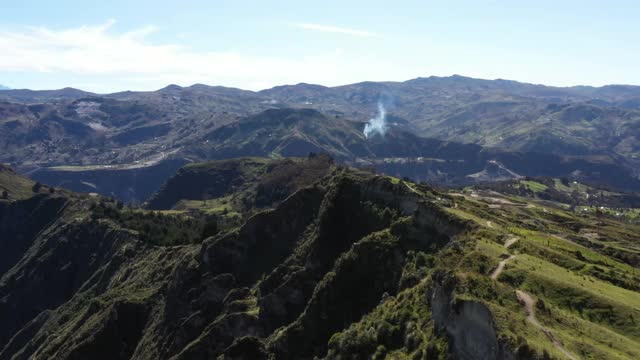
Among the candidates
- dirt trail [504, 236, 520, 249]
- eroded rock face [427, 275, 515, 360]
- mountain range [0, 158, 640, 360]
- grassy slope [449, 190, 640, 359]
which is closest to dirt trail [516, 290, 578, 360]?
mountain range [0, 158, 640, 360]

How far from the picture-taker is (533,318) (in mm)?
68312

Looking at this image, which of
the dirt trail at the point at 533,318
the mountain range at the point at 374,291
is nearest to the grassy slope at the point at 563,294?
the mountain range at the point at 374,291

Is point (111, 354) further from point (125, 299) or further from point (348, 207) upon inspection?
point (348, 207)

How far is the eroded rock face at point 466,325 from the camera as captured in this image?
213 ft

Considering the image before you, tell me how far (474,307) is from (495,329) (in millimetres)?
6261

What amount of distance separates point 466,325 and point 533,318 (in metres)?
7.86

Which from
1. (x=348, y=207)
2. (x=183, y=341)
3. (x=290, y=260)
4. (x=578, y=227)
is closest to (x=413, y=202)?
(x=348, y=207)

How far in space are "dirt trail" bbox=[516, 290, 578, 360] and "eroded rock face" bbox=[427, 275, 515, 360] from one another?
5527 mm

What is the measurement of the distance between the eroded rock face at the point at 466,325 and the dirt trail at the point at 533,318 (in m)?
5.53

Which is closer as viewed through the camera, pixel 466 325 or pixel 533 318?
pixel 533 318

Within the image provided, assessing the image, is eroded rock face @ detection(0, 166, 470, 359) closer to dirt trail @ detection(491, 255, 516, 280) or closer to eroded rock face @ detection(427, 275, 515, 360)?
eroded rock face @ detection(427, 275, 515, 360)

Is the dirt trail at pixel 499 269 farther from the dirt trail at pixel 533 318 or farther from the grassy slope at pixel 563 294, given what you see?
the dirt trail at pixel 533 318

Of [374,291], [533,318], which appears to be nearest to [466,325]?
[533,318]

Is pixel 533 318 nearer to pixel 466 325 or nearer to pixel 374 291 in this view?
pixel 466 325
